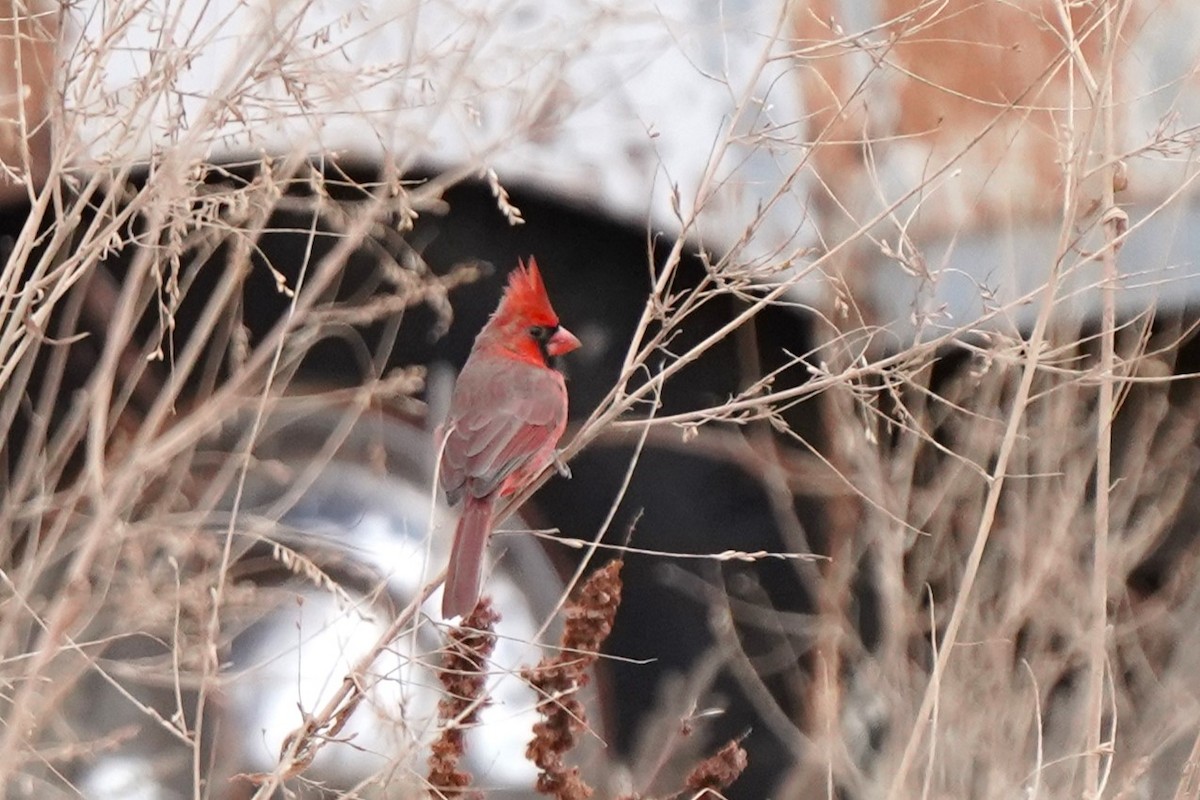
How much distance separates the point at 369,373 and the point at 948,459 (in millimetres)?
1240

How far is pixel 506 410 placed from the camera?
2453mm

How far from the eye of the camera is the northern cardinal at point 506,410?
7.54ft

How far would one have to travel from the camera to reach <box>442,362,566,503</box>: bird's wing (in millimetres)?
2316

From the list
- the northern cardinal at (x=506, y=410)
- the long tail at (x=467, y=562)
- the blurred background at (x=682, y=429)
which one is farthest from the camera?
the blurred background at (x=682, y=429)

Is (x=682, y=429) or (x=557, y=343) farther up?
(x=557, y=343)

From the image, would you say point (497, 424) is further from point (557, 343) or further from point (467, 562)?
point (467, 562)

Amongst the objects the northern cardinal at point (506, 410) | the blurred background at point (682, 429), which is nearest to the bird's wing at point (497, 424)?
the northern cardinal at point (506, 410)

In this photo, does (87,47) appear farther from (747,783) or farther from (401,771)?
(747,783)

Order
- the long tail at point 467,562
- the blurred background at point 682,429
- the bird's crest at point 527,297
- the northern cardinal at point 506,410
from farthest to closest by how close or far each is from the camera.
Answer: the blurred background at point 682,429, the bird's crest at point 527,297, the northern cardinal at point 506,410, the long tail at point 467,562

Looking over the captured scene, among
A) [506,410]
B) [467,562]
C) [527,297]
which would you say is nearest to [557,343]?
[527,297]

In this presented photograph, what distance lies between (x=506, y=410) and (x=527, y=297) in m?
0.20

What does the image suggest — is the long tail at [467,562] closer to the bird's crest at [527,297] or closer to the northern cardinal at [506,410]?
the northern cardinal at [506,410]

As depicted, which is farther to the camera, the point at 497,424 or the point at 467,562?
the point at 497,424

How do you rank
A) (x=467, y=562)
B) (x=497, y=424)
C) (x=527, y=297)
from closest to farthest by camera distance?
(x=467, y=562) < (x=497, y=424) < (x=527, y=297)
